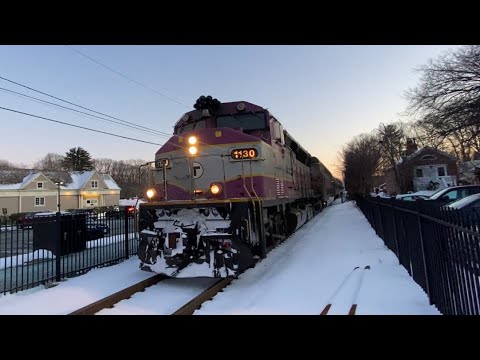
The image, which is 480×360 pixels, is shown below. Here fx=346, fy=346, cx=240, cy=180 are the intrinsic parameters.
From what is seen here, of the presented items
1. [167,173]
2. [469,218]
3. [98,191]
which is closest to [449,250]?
[469,218]

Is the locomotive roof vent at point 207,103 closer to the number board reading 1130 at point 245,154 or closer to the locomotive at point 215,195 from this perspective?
the locomotive at point 215,195

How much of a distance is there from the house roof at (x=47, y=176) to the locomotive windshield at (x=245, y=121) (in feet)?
149

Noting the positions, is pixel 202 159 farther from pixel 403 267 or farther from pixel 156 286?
pixel 403 267

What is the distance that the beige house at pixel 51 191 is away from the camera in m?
44.1

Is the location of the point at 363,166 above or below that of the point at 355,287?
above

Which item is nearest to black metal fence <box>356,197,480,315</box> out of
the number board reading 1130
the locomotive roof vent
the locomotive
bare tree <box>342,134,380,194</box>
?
the locomotive

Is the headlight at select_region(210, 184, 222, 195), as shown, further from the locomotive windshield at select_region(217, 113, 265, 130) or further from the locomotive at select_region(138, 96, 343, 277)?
the locomotive windshield at select_region(217, 113, 265, 130)

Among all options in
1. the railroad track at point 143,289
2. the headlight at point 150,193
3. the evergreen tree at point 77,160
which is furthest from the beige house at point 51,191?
the railroad track at point 143,289

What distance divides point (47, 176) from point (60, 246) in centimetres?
4903

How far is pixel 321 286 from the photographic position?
6.29m

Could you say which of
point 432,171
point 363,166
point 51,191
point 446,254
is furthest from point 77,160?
point 446,254

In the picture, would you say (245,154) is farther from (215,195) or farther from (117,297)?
(117,297)
